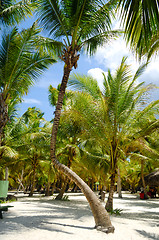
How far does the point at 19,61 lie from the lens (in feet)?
27.3

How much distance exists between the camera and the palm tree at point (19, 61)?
322 inches

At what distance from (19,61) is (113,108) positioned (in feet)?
14.1

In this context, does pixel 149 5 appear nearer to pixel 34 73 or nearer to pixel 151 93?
pixel 151 93

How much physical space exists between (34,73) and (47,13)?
2601 millimetres

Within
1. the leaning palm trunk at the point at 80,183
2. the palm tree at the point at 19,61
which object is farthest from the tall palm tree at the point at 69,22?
the palm tree at the point at 19,61

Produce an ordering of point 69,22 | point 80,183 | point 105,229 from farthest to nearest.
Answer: point 69,22, point 80,183, point 105,229

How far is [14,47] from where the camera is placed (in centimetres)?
855

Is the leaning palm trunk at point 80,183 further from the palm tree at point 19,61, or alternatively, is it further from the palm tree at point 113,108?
the palm tree at point 19,61

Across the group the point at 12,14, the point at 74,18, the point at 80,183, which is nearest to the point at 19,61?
the point at 12,14

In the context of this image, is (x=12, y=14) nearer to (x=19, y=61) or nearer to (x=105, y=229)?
(x=19, y=61)

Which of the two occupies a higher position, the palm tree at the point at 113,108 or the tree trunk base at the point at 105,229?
the palm tree at the point at 113,108

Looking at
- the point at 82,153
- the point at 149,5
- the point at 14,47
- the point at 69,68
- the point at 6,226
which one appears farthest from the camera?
the point at 82,153

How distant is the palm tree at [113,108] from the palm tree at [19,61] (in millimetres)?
1693

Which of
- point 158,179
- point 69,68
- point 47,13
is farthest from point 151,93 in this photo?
point 158,179
